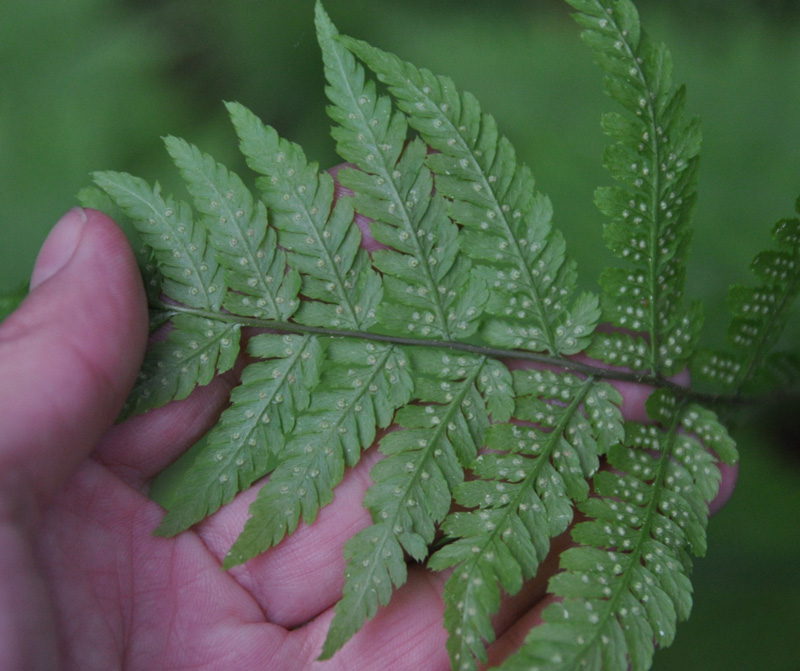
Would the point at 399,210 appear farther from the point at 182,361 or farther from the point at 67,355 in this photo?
the point at 67,355

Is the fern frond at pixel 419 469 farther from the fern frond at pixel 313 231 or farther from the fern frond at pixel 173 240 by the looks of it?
the fern frond at pixel 173 240

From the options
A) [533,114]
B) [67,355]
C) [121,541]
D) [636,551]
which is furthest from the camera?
[533,114]

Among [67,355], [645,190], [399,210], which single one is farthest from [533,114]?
[67,355]

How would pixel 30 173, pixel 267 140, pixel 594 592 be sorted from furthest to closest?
pixel 30 173
pixel 267 140
pixel 594 592

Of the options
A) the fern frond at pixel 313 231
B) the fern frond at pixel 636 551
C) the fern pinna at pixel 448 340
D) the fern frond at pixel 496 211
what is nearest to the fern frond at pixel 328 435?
the fern pinna at pixel 448 340

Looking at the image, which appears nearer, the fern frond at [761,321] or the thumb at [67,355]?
the thumb at [67,355]

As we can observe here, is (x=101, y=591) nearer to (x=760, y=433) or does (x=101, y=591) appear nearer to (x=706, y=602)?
(x=706, y=602)

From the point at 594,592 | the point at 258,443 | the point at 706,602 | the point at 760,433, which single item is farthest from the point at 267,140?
the point at 706,602
